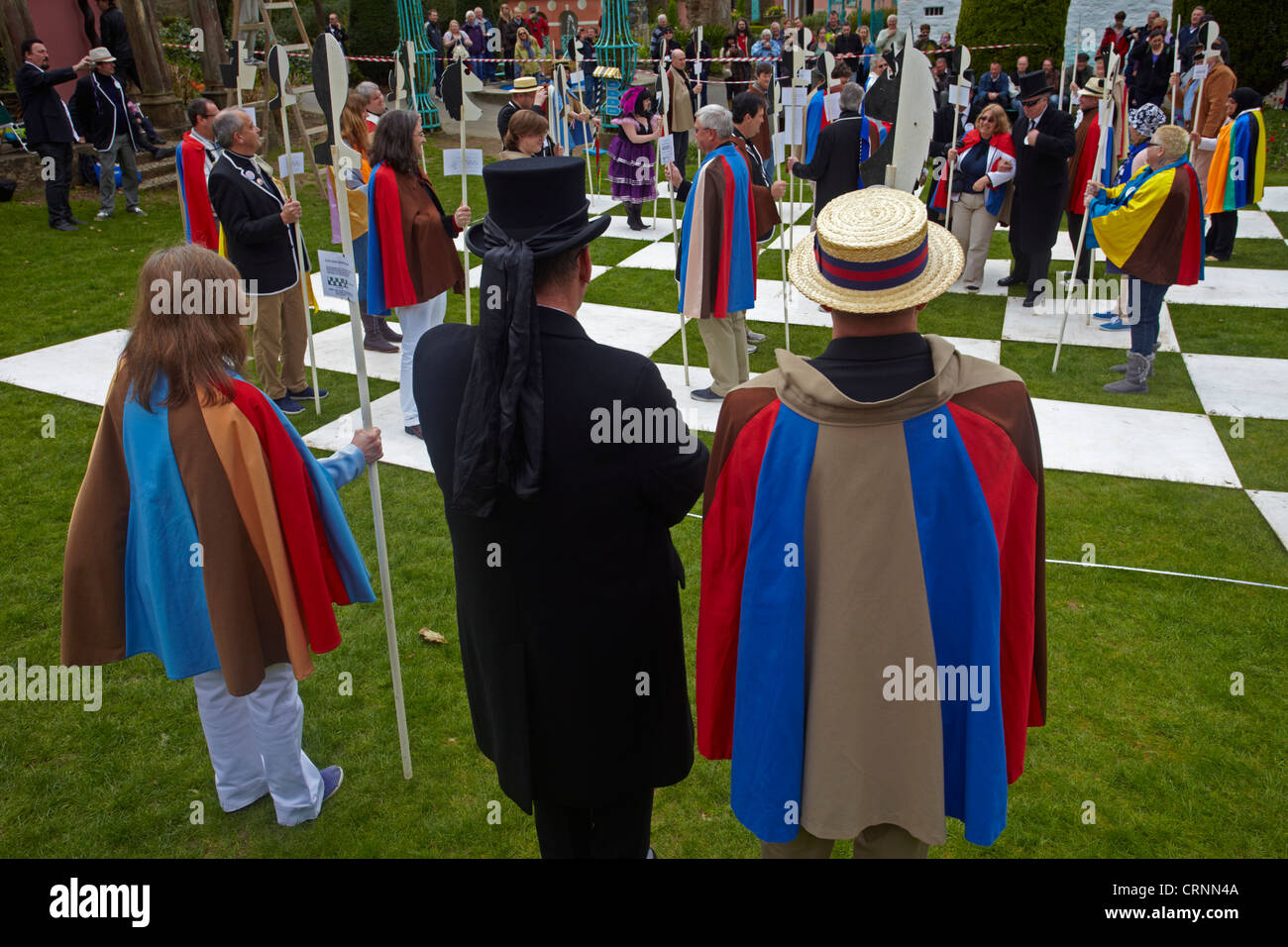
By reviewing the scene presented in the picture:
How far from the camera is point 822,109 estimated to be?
12477 mm

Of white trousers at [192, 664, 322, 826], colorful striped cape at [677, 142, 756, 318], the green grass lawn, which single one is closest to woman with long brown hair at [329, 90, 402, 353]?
the green grass lawn

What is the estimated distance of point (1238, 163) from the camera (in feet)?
33.4

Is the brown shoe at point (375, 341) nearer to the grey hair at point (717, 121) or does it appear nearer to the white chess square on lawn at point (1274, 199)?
the grey hair at point (717, 121)

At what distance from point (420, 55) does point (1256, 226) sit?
1541 centimetres

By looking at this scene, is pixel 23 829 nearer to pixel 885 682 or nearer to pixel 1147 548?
pixel 885 682

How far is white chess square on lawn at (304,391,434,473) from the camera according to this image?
6161 millimetres

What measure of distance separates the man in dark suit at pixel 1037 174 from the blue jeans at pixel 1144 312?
208 centimetres

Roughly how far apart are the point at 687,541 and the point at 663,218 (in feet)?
28.1

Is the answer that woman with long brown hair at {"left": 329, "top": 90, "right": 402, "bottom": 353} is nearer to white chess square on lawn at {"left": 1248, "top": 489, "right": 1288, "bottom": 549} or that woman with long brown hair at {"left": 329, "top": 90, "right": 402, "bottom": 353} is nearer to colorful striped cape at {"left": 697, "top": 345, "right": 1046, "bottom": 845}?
colorful striped cape at {"left": 697, "top": 345, "right": 1046, "bottom": 845}

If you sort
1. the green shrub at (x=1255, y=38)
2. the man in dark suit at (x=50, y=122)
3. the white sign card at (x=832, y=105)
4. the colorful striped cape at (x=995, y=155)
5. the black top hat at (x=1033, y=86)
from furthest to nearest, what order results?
the green shrub at (x=1255, y=38)
the white sign card at (x=832, y=105)
the man in dark suit at (x=50, y=122)
the colorful striped cape at (x=995, y=155)
the black top hat at (x=1033, y=86)

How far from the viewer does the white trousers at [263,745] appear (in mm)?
3094

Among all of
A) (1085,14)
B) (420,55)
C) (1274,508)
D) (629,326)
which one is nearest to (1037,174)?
(629,326)

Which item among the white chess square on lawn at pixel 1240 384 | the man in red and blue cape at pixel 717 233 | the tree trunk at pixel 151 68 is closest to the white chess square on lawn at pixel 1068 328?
the white chess square on lawn at pixel 1240 384
